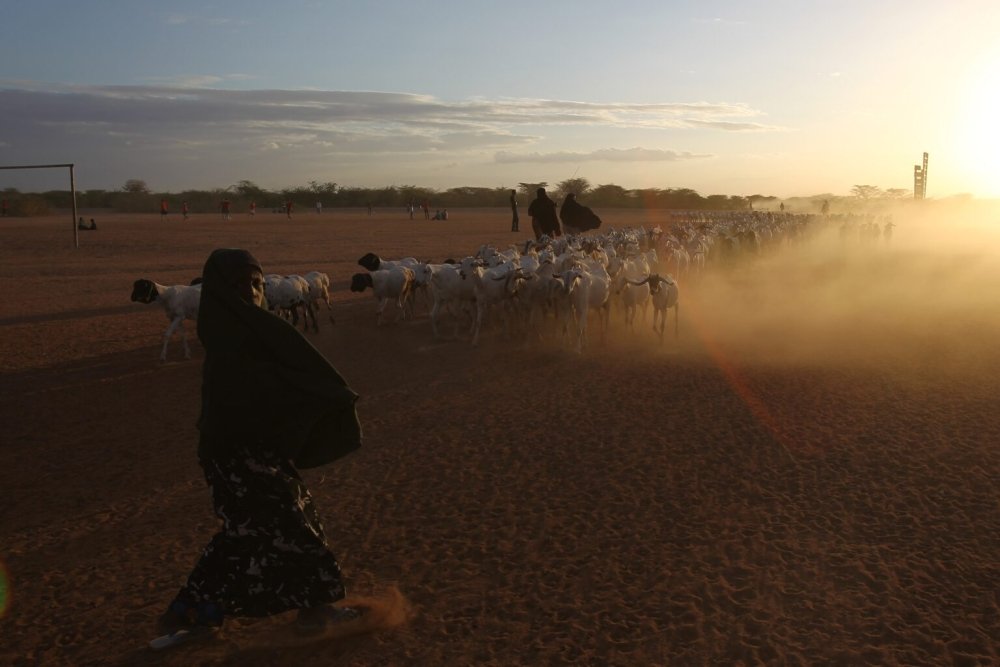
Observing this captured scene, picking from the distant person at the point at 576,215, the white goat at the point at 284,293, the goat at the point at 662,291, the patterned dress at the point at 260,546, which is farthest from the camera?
the distant person at the point at 576,215

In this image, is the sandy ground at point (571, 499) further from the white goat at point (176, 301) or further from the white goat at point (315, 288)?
the white goat at point (315, 288)

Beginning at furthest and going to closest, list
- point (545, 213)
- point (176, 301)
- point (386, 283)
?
point (545, 213)
point (386, 283)
point (176, 301)

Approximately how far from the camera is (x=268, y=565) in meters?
4.65

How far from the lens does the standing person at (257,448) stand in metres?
4.45

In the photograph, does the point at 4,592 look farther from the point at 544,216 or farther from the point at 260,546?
the point at 544,216

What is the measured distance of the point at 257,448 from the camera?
455cm

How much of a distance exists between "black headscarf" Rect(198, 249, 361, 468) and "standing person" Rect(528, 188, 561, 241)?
19921 millimetres

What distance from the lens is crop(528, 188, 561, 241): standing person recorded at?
24.3m

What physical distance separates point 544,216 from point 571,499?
1797 centimetres

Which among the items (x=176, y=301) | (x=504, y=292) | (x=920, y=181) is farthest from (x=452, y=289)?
(x=920, y=181)

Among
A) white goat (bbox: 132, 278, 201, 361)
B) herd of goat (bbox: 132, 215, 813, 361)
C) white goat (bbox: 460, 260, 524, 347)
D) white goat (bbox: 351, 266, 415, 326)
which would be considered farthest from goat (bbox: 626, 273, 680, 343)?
white goat (bbox: 132, 278, 201, 361)

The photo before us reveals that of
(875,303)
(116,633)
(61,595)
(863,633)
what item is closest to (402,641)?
(116,633)

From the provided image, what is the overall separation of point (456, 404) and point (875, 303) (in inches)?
514

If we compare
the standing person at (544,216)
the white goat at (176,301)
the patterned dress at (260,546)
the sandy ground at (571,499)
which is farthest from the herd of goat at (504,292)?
the patterned dress at (260,546)
